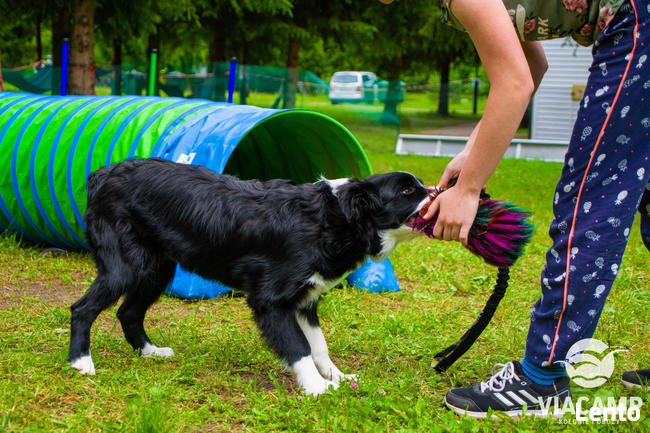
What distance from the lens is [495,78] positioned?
233cm

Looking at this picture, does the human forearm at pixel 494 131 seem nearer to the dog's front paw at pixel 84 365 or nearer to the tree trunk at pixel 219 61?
the dog's front paw at pixel 84 365

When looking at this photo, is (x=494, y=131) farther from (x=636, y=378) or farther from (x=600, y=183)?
(x=636, y=378)

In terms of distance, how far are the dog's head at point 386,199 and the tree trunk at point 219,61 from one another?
13284mm

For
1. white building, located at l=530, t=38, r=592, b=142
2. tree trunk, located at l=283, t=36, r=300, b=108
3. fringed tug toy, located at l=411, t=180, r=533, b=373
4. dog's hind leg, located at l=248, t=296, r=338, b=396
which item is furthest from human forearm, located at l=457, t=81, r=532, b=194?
white building, located at l=530, t=38, r=592, b=142

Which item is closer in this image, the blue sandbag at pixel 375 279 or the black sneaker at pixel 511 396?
the black sneaker at pixel 511 396

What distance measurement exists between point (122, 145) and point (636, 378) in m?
3.82

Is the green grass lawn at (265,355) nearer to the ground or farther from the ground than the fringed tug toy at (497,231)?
nearer to the ground

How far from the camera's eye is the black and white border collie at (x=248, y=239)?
311 centimetres

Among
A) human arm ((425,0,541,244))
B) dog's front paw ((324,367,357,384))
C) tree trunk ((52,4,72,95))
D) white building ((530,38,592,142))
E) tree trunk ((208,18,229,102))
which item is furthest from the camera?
white building ((530,38,592,142))

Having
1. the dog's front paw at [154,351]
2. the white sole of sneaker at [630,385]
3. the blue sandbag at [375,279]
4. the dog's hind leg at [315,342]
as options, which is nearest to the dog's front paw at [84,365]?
the dog's front paw at [154,351]

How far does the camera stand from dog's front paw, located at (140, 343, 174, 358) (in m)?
3.55

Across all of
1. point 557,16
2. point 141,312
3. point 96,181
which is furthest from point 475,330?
point 96,181

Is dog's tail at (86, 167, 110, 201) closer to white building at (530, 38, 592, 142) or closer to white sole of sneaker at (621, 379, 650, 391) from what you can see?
white sole of sneaker at (621, 379, 650, 391)

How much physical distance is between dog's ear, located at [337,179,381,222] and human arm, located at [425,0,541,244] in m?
0.69
